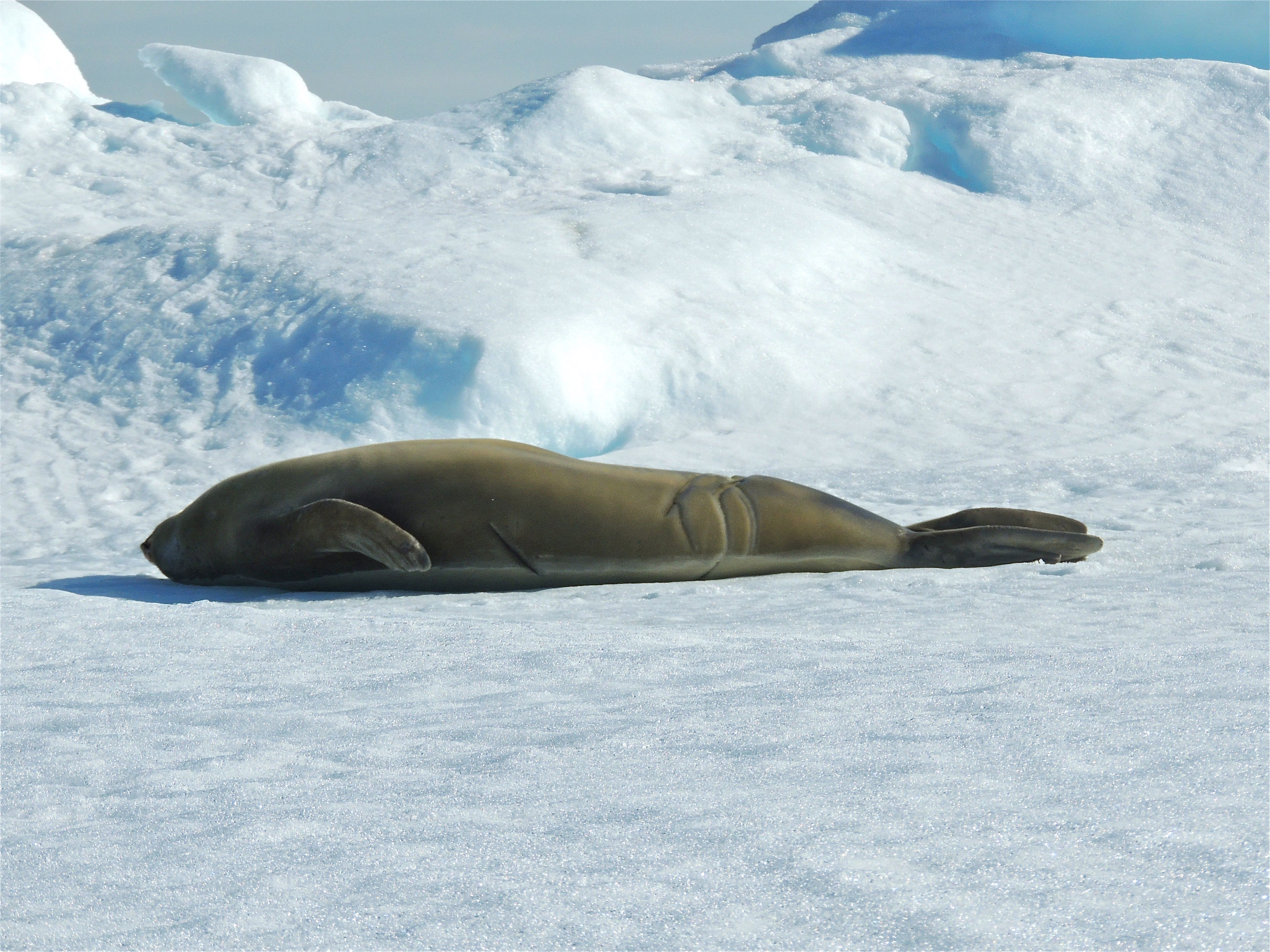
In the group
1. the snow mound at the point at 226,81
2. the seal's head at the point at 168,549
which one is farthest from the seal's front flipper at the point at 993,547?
the snow mound at the point at 226,81

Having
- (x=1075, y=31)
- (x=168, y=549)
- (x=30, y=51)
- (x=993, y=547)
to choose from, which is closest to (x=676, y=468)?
(x=993, y=547)

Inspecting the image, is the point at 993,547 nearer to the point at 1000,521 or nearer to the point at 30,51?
the point at 1000,521

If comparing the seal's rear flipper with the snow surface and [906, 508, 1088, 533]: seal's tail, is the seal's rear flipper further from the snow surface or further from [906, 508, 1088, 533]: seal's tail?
the snow surface

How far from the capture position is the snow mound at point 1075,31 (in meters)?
12.4

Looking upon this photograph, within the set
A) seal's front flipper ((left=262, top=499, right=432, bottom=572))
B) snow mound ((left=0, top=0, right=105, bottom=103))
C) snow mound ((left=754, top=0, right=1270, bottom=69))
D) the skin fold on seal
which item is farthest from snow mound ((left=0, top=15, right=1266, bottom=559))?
snow mound ((left=0, top=0, right=105, bottom=103))

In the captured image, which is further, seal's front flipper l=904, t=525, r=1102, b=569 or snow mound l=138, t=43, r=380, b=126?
snow mound l=138, t=43, r=380, b=126

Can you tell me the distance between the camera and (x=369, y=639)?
2666 mm

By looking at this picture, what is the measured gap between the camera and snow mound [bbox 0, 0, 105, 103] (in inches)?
582

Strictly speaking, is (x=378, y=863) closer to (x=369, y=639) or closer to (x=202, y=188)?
(x=369, y=639)

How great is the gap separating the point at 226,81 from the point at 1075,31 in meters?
8.94

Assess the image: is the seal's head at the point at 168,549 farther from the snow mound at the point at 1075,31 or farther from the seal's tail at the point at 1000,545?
the snow mound at the point at 1075,31

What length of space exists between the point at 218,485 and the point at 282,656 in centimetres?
145

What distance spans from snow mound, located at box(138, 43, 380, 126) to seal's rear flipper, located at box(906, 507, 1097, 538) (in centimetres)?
1032

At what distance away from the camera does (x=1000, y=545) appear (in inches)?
143
